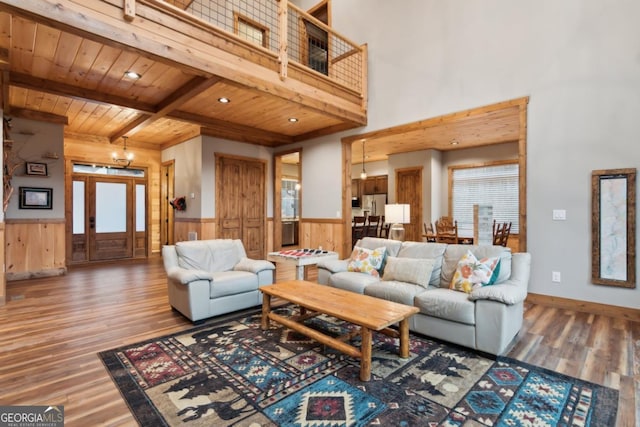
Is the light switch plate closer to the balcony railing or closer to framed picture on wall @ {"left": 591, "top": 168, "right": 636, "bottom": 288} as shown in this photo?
framed picture on wall @ {"left": 591, "top": 168, "right": 636, "bottom": 288}

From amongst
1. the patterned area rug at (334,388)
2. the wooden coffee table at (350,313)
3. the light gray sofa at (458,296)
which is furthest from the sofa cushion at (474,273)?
the wooden coffee table at (350,313)

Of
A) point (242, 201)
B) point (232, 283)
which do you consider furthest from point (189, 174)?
point (232, 283)

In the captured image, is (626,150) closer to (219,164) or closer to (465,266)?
(465,266)

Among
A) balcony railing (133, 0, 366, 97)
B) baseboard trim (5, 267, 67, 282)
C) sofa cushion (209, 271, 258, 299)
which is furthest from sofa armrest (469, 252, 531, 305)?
baseboard trim (5, 267, 67, 282)

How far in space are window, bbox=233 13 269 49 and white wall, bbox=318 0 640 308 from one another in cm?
374

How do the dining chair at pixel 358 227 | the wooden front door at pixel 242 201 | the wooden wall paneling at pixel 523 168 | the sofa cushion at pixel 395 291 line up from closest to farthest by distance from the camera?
the sofa cushion at pixel 395 291 → the wooden wall paneling at pixel 523 168 → the wooden front door at pixel 242 201 → the dining chair at pixel 358 227

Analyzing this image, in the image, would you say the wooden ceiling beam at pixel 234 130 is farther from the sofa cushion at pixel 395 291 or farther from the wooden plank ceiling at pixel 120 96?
the sofa cushion at pixel 395 291

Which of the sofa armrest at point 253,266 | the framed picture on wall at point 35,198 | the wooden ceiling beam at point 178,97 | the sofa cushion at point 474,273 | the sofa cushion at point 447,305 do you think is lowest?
the sofa cushion at point 447,305

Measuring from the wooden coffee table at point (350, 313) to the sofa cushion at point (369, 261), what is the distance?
0.82 meters

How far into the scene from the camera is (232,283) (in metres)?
3.62

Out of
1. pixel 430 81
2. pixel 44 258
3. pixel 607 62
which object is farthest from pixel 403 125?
pixel 44 258

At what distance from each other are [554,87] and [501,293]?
A: 2.89 metres

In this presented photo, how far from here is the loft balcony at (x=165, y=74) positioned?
9.66ft

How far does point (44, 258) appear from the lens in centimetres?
572
